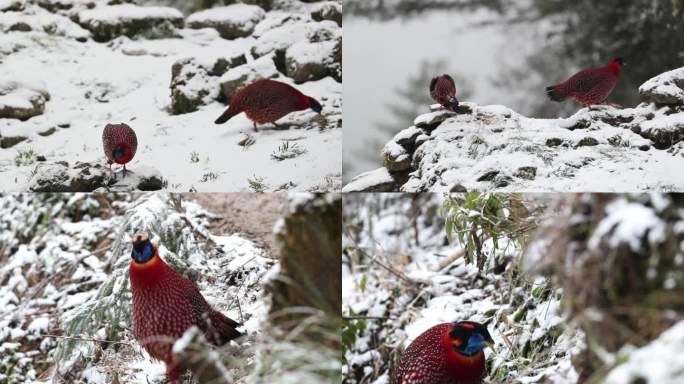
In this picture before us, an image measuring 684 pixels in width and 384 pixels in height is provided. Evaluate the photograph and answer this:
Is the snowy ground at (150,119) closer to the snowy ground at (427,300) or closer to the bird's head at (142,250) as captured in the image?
the bird's head at (142,250)

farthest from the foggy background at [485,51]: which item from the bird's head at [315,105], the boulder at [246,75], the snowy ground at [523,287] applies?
the snowy ground at [523,287]

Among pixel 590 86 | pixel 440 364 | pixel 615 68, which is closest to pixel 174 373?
pixel 440 364

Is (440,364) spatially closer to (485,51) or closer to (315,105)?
(315,105)

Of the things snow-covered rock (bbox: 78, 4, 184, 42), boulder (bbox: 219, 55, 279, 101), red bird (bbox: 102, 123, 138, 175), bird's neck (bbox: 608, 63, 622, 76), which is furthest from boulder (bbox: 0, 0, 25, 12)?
bird's neck (bbox: 608, 63, 622, 76)

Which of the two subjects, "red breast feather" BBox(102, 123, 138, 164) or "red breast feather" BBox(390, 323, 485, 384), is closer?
"red breast feather" BBox(390, 323, 485, 384)

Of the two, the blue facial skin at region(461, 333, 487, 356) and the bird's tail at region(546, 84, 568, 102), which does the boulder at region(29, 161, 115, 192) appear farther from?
the bird's tail at region(546, 84, 568, 102)

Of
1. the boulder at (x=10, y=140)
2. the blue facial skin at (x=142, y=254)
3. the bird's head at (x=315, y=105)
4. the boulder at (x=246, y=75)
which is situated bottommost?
the blue facial skin at (x=142, y=254)

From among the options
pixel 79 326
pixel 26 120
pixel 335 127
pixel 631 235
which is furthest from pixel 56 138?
pixel 631 235

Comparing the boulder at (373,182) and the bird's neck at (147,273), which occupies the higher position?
the boulder at (373,182)
